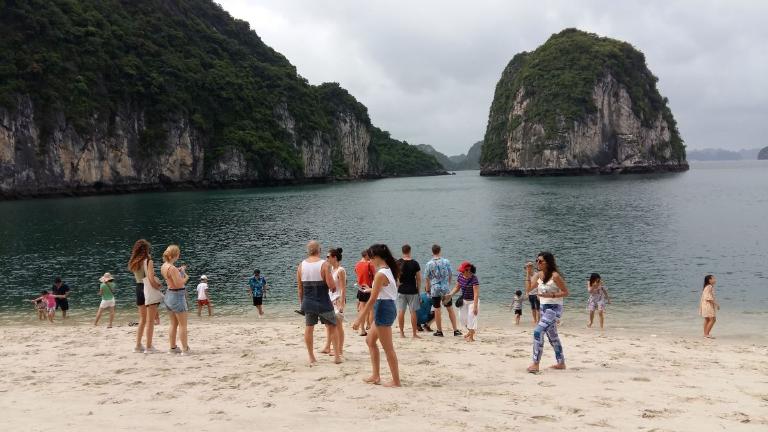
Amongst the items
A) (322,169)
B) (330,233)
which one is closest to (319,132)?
(322,169)

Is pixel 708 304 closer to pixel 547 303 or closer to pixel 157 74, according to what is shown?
pixel 547 303

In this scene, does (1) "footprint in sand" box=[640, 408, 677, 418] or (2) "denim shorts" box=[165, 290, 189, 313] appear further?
(2) "denim shorts" box=[165, 290, 189, 313]

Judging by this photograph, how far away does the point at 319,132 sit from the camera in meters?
148

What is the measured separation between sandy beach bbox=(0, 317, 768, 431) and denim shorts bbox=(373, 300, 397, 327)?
38.6 inches

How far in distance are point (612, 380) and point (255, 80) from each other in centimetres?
14363

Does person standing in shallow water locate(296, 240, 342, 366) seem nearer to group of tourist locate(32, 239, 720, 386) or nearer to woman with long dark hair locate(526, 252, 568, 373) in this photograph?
group of tourist locate(32, 239, 720, 386)

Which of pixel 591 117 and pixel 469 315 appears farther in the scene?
pixel 591 117

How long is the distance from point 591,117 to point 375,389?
566 ft

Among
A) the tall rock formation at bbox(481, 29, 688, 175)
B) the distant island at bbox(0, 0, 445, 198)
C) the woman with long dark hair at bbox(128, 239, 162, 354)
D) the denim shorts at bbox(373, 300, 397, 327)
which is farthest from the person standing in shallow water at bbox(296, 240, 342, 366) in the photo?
the tall rock formation at bbox(481, 29, 688, 175)

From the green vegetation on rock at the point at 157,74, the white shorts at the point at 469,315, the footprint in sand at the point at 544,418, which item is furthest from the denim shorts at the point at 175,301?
the green vegetation on rock at the point at 157,74

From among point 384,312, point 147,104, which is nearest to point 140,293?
point 384,312

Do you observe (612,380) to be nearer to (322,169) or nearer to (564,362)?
(564,362)

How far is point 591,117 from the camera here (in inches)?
6447

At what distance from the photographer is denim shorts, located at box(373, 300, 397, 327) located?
7.17 metres
